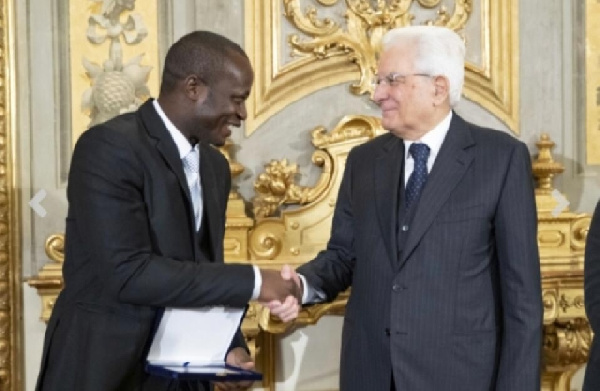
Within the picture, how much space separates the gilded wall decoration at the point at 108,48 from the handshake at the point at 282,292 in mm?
1747

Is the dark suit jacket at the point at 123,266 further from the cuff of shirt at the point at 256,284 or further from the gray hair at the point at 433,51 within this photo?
the gray hair at the point at 433,51

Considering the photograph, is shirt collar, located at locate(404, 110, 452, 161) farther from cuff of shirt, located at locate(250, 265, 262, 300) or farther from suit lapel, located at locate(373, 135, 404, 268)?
cuff of shirt, located at locate(250, 265, 262, 300)

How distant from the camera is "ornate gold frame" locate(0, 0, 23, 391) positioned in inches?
167

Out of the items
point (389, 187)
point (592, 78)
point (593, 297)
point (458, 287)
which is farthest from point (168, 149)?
point (592, 78)

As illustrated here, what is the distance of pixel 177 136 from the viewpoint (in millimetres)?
2420

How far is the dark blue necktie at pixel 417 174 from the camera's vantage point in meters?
2.77

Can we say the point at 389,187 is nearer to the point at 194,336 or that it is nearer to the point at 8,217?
the point at 194,336

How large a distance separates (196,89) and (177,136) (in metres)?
0.11

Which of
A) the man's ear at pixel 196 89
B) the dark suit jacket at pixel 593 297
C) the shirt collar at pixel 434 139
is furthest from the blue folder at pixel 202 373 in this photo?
the shirt collar at pixel 434 139

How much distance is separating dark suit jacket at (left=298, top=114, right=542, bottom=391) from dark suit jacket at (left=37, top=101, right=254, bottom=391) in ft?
1.59

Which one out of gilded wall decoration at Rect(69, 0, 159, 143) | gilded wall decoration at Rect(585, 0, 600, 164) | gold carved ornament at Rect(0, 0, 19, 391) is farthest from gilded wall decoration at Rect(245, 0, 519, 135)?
gold carved ornament at Rect(0, 0, 19, 391)

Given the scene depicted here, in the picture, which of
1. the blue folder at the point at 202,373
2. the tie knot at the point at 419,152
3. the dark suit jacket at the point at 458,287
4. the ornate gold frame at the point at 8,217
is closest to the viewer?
the blue folder at the point at 202,373

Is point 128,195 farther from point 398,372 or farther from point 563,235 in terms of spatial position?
point 563,235

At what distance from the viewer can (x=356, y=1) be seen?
4.48 meters
